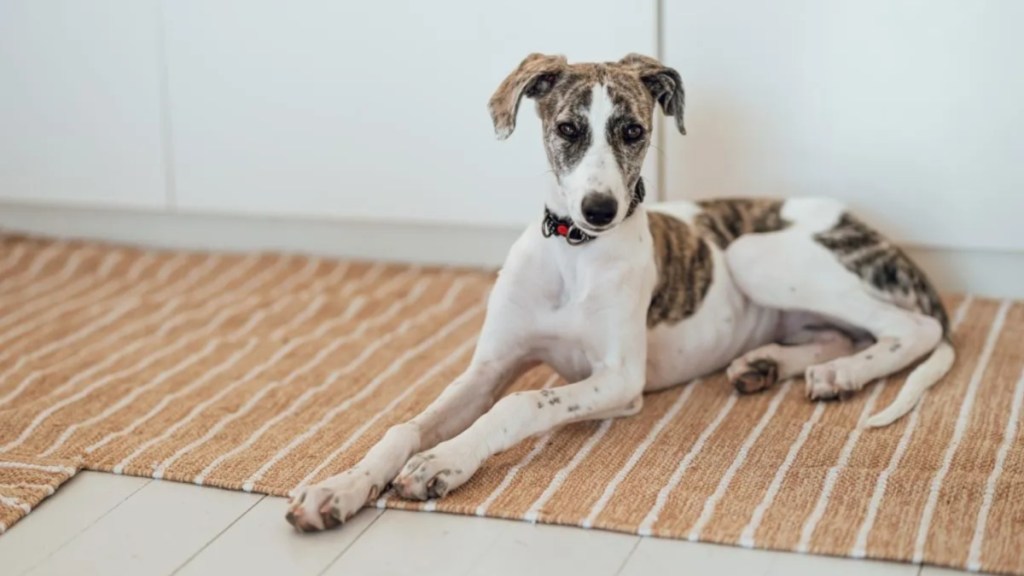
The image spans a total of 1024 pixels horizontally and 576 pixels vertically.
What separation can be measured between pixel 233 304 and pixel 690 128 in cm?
143

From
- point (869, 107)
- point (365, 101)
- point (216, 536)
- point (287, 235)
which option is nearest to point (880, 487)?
point (216, 536)

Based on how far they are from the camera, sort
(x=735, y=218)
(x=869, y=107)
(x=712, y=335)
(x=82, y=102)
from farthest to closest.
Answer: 1. (x=82, y=102)
2. (x=869, y=107)
3. (x=735, y=218)
4. (x=712, y=335)

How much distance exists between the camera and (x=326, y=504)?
8.49 feet

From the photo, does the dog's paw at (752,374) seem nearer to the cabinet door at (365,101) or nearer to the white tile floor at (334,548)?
the white tile floor at (334,548)

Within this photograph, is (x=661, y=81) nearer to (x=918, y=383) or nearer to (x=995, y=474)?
(x=918, y=383)

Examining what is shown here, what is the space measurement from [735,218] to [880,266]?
14.7 inches

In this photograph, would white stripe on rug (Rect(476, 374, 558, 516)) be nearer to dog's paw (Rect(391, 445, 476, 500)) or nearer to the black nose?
dog's paw (Rect(391, 445, 476, 500))

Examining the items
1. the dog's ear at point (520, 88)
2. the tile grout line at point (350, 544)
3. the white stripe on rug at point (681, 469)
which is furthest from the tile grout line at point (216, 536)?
the dog's ear at point (520, 88)

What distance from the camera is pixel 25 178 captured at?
15.6 feet

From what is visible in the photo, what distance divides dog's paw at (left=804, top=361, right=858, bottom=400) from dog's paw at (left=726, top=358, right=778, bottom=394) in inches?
4.0

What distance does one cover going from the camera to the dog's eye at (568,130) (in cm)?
284

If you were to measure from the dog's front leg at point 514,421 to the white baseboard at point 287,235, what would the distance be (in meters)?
1.37

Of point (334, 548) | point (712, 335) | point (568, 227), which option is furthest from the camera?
point (712, 335)

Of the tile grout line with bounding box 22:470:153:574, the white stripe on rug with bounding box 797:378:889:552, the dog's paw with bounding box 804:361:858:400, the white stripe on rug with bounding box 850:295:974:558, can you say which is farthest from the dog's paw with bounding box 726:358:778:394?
the tile grout line with bounding box 22:470:153:574
